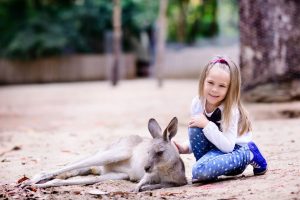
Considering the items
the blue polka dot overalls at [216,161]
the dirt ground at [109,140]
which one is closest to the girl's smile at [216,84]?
the blue polka dot overalls at [216,161]

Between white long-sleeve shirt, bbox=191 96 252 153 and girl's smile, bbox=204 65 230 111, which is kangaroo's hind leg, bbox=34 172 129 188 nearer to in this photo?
white long-sleeve shirt, bbox=191 96 252 153

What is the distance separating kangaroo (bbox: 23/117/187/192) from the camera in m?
3.76

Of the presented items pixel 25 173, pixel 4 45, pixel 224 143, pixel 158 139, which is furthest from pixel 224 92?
pixel 4 45

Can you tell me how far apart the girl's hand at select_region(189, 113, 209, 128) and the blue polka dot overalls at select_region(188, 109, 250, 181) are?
123 mm

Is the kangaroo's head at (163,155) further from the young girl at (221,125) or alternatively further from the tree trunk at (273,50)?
the tree trunk at (273,50)

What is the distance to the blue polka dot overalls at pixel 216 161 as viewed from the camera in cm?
375

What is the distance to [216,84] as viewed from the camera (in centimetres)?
370

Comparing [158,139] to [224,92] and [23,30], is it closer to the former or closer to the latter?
[224,92]

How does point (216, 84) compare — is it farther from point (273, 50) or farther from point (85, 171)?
point (273, 50)

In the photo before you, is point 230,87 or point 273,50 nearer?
point 230,87

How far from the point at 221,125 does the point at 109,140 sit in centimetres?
281

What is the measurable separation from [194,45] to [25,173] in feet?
64.6

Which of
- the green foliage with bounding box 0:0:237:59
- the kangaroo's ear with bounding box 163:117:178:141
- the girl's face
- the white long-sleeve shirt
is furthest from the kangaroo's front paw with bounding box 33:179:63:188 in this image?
the green foliage with bounding box 0:0:237:59

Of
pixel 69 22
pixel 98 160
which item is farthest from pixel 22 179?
pixel 69 22
